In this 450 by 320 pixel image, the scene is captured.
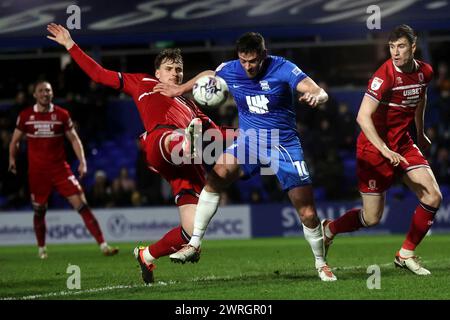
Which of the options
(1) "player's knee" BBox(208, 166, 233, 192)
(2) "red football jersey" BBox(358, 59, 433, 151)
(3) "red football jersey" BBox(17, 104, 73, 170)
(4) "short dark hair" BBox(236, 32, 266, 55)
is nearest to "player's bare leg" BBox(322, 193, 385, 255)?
(2) "red football jersey" BBox(358, 59, 433, 151)

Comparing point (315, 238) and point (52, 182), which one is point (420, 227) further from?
point (52, 182)

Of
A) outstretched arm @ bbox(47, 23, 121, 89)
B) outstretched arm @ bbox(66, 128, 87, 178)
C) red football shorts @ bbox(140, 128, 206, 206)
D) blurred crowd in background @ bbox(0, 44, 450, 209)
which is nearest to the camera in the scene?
red football shorts @ bbox(140, 128, 206, 206)

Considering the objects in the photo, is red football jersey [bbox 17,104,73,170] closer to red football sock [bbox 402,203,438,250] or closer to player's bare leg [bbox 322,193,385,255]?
player's bare leg [bbox 322,193,385,255]

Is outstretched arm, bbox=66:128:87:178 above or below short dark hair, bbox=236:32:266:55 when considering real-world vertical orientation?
below

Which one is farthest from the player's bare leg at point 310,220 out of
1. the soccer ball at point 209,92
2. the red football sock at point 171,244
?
the red football sock at point 171,244

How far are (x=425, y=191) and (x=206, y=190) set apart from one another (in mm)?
2199

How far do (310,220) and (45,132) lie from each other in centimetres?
650

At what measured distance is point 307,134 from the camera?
19.3m

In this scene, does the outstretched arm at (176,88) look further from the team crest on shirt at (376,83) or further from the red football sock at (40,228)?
the red football sock at (40,228)

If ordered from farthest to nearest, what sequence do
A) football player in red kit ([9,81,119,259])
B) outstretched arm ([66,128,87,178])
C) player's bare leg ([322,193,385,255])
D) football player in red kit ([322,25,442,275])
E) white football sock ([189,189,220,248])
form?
1. football player in red kit ([9,81,119,259])
2. outstretched arm ([66,128,87,178])
3. player's bare leg ([322,193,385,255])
4. football player in red kit ([322,25,442,275])
5. white football sock ([189,189,220,248])

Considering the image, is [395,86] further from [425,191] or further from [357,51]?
[357,51]

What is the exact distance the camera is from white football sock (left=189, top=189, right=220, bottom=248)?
8570 millimetres

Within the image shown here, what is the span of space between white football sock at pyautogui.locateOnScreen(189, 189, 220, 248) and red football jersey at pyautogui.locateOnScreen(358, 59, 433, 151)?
71.1 inches

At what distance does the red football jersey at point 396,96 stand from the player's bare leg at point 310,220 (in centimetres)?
127
